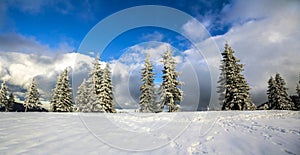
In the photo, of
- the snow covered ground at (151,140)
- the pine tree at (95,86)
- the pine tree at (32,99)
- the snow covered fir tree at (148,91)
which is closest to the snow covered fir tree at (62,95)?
the pine tree at (95,86)

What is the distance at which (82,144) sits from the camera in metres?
8.95

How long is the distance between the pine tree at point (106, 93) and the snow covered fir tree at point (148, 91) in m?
5.60

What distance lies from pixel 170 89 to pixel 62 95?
22999mm

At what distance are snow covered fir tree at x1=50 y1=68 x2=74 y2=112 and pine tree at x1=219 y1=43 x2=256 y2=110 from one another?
3099 centimetres

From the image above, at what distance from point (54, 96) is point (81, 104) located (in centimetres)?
591

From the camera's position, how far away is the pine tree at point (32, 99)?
163ft

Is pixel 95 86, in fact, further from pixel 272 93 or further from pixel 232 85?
pixel 272 93

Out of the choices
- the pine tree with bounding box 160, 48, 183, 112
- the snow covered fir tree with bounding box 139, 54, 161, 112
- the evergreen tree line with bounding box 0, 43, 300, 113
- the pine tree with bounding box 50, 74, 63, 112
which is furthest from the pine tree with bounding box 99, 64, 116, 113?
the pine tree with bounding box 50, 74, 63, 112

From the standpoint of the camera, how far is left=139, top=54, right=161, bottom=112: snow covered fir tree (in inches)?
1451

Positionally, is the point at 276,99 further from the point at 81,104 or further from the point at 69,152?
the point at 69,152

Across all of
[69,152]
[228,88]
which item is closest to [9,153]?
[69,152]

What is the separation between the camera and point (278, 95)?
140 feet

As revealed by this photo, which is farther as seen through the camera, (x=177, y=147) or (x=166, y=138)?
(x=166, y=138)

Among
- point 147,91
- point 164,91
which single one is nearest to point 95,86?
point 147,91
